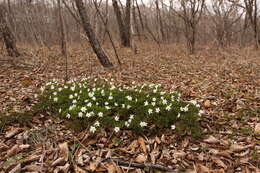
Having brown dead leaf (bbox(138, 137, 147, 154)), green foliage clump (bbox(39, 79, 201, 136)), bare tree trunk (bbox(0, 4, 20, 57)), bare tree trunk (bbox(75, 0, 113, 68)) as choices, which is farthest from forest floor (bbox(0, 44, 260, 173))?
bare tree trunk (bbox(0, 4, 20, 57))

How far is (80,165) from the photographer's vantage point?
2.49 meters

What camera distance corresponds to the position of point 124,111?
3469 mm

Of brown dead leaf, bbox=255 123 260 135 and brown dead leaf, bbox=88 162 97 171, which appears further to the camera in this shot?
brown dead leaf, bbox=255 123 260 135

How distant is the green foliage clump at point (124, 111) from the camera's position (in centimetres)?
314

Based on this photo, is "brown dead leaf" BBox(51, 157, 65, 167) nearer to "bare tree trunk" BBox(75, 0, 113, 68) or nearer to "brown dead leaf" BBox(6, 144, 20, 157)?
"brown dead leaf" BBox(6, 144, 20, 157)

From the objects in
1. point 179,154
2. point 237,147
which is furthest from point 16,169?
point 237,147

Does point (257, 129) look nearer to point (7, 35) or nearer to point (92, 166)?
point (92, 166)

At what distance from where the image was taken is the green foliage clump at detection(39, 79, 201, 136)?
3139 millimetres

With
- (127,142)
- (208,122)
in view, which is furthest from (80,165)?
(208,122)

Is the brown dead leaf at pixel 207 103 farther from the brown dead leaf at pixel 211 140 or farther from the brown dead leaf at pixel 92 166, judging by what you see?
the brown dead leaf at pixel 92 166

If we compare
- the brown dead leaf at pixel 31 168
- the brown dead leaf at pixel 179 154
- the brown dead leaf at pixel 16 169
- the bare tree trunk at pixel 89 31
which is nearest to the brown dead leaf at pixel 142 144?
the brown dead leaf at pixel 179 154

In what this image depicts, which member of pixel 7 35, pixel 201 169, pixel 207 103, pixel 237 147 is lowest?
pixel 201 169

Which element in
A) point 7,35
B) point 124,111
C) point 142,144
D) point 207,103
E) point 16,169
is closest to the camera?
point 16,169

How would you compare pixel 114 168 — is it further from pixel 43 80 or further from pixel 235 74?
pixel 235 74
